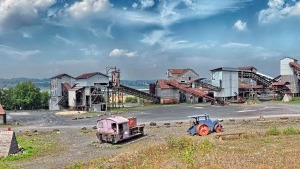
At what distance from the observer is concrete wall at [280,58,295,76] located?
287 feet

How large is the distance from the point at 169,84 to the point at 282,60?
89.3 feet

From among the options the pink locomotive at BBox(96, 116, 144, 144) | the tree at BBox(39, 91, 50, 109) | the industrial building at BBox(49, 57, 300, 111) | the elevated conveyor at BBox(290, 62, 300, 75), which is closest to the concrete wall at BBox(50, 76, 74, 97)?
the industrial building at BBox(49, 57, 300, 111)

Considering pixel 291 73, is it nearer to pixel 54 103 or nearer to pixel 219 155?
pixel 54 103

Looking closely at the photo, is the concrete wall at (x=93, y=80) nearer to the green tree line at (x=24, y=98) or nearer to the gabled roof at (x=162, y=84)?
the gabled roof at (x=162, y=84)

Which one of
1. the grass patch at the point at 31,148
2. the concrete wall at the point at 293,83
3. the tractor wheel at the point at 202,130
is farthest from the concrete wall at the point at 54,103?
the concrete wall at the point at 293,83

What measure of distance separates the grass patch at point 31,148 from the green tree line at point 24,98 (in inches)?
1734

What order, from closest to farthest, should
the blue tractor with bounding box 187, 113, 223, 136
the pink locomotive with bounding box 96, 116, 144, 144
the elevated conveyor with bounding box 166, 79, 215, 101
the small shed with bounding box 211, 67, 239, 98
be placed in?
the pink locomotive with bounding box 96, 116, 144, 144 < the blue tractor with bounding box 187, 113, 223, 136 < the elevated conveyor with bounding box 166, 79, 215, 101 < the small shed with bounding box 211, 67, 239, 98

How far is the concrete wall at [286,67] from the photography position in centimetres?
8743

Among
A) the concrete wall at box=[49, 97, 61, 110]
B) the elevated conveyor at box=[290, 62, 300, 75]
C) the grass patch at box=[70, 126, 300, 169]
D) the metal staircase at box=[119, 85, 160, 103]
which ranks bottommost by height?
the grass patch at box=[70, 126, 300, 169]

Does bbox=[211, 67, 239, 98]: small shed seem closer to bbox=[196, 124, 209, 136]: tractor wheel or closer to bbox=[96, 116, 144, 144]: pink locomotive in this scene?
bbox=[196, 124, 209, 136]: tractor wheel

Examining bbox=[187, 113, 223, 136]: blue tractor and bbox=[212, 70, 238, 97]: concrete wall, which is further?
bbox=[212, 70, 238, 97]: concrete wall

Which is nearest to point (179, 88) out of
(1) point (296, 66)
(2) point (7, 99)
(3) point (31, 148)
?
(1) point (296, 66)

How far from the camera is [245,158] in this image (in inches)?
725

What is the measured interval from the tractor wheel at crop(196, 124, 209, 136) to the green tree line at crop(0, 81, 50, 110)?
56534 mm
